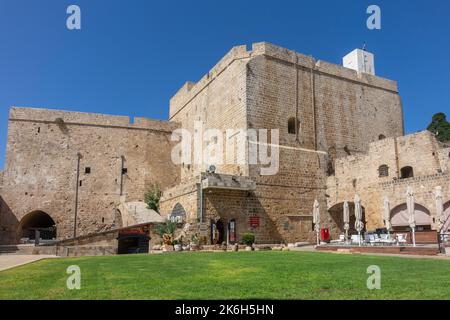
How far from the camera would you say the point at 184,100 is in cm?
2819

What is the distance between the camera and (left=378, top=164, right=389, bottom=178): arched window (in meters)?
19.5

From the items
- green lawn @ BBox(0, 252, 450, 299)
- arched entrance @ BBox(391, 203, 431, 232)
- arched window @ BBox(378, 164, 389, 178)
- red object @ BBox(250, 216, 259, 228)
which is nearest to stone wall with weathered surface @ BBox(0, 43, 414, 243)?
red object @ BBox(250, 216, 259, 228)

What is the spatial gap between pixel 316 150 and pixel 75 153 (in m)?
15.4

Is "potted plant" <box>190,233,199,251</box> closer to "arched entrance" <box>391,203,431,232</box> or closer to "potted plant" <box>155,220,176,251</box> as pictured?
"potted plant" <box>155,220,176,251</box>

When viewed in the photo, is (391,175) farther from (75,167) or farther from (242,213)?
(75,167)

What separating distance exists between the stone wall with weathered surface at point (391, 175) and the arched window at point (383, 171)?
0.08 meters

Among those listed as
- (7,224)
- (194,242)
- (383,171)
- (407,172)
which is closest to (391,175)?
(383,171)

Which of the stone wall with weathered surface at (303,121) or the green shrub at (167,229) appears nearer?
the green shrub at (167,229)

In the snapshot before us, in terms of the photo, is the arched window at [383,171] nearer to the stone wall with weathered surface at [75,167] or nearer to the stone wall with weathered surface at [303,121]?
the stone wall with weathered surface at [303,121]

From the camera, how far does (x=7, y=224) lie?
2342 cm

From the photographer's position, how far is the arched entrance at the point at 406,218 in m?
16.7

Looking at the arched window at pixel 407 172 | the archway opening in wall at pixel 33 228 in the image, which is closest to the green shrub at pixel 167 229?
the archway opening in wall at pixel 33 228

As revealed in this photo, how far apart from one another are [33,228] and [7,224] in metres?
2.84

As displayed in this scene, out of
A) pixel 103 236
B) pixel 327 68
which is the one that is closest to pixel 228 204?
pixel 103 236
